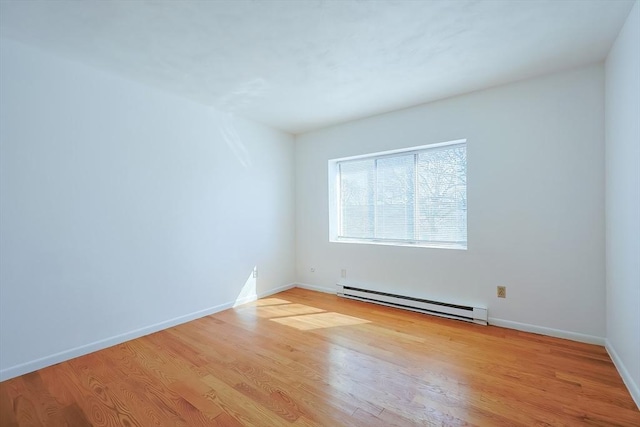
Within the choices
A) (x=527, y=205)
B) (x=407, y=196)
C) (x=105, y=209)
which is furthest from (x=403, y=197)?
(x=105, y=209)

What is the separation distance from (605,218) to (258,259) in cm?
373

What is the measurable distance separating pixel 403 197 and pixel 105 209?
326 cm

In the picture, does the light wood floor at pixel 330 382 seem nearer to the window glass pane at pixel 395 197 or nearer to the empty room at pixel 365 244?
the empty room at pixel 365 244

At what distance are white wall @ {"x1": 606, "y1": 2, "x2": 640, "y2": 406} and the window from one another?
3.86ft

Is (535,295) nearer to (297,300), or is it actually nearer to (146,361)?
(297,300)

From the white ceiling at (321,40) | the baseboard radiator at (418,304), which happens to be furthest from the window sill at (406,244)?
the white ceiling at (321,40)

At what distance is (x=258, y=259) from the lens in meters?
4.01

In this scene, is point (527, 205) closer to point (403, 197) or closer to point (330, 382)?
point (403, 197)

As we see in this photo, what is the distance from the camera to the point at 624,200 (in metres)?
1.95

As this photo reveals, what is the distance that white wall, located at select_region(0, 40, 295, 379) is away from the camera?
2.14 metres

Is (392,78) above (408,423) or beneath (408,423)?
above

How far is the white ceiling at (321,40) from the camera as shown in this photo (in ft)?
5.88

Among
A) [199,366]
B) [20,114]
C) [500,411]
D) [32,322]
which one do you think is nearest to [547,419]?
[500,411]

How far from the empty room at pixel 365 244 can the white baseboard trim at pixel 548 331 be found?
0.02 m
